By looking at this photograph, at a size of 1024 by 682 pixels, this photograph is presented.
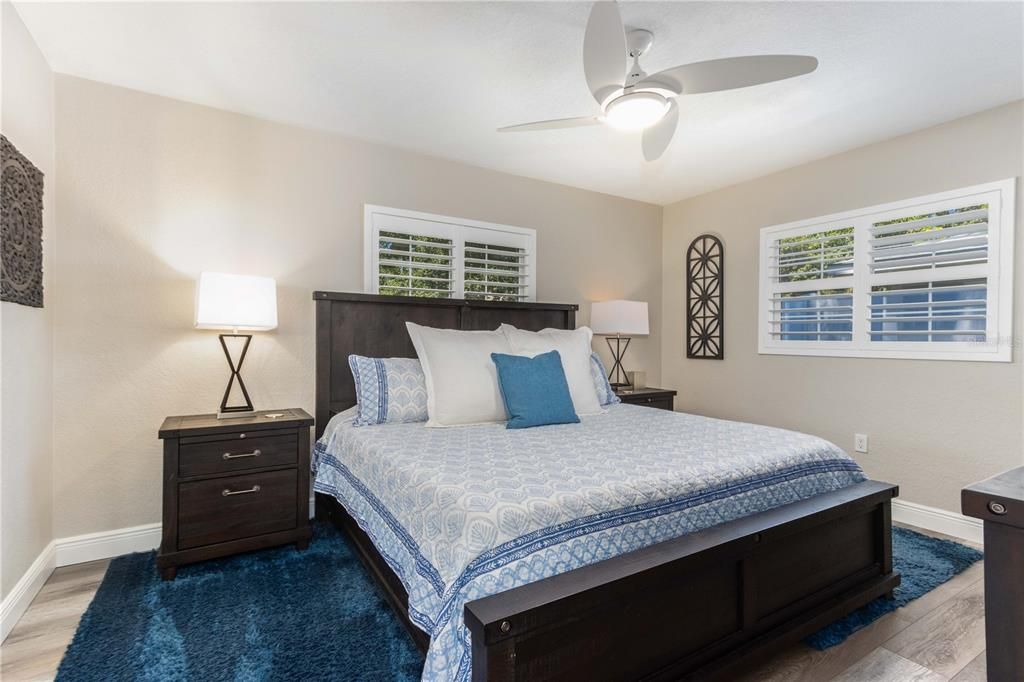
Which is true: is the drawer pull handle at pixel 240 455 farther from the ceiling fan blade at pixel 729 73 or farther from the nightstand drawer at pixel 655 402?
the nightstand drawer at pixel 655 402

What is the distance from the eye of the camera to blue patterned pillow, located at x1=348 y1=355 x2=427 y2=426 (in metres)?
2.70

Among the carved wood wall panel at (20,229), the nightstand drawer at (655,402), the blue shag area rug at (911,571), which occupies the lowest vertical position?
the blue shag area rug at (911,571)

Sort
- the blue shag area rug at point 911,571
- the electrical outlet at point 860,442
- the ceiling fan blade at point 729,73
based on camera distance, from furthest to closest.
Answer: the electrical outlet at point 860,442, the blue shag area rug at point 911,571, the ceiling fan blade at point 729,73

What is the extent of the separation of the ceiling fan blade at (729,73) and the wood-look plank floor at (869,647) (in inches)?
82.0

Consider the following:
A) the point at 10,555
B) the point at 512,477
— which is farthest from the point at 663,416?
the point at 10,555

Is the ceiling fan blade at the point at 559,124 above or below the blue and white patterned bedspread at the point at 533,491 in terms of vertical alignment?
Result: above

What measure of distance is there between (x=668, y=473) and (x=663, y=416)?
3.96ft

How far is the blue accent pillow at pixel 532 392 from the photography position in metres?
2.57

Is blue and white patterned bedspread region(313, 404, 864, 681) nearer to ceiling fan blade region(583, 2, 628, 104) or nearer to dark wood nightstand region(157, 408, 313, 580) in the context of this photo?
dark wood nightstand region(157, 408, 313, 580)

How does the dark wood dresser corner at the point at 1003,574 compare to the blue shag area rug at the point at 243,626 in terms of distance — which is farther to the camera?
the blue shag area rug at the point at 243,626

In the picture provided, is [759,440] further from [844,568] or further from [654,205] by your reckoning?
[654,205]

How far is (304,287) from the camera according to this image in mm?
3158

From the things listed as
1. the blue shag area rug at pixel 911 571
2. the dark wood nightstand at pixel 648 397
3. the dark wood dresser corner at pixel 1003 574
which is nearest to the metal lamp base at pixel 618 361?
the dark wood nightstand at pixel 648 397

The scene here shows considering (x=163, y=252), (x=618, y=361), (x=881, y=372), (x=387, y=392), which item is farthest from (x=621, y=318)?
(x=163, y=252)
